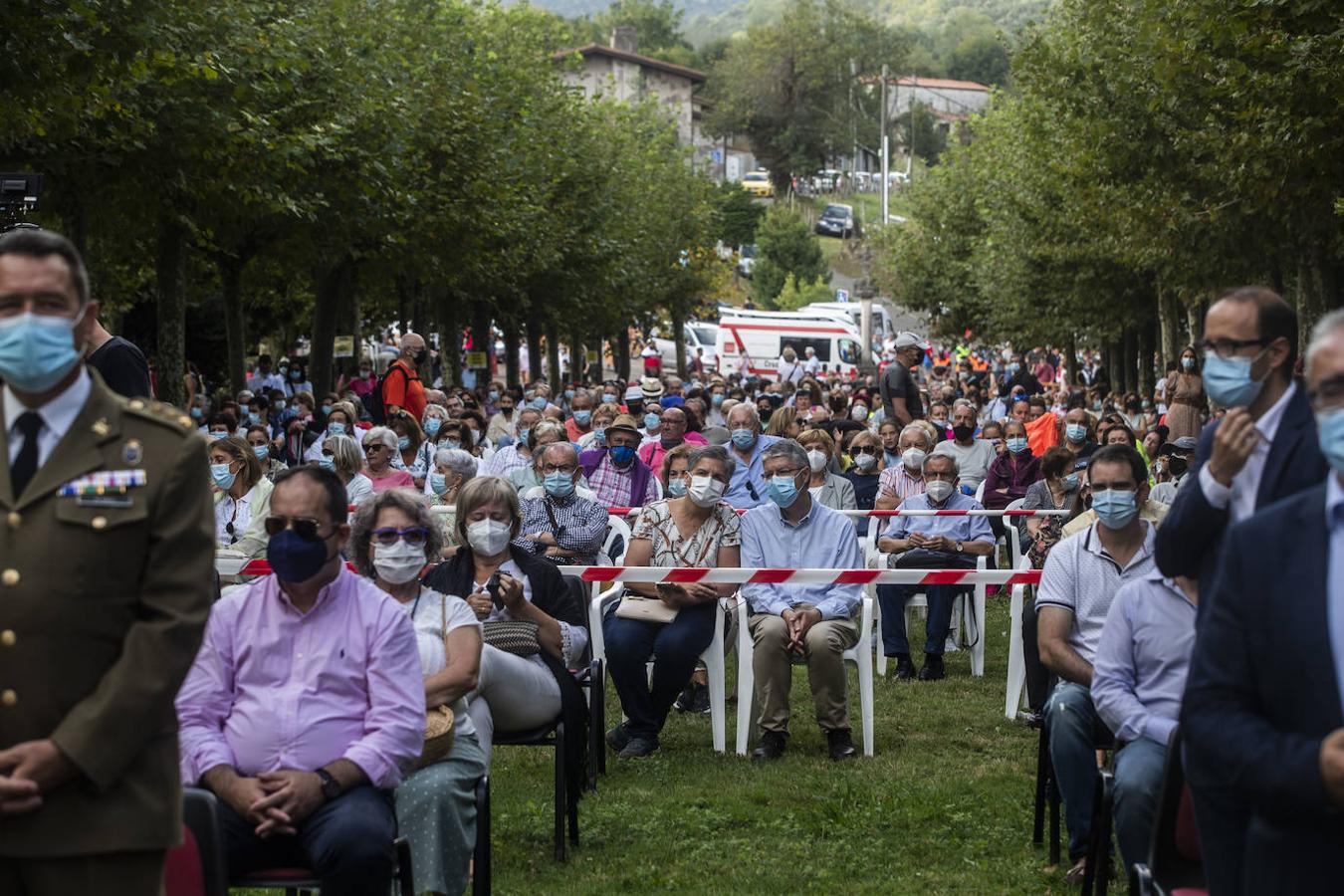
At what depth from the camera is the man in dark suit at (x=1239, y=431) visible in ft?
15.8

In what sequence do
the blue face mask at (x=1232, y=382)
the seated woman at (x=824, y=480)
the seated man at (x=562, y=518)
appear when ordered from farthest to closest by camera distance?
1. the seated woman at (x=824, y=480)
2. the seated man at (x=562, y=518)
3. the blue face mask at (x=1232, y=382)

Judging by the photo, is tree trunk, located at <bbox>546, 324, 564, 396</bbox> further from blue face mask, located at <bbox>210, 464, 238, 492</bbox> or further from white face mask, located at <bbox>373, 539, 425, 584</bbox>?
white face mask, located at <bbox>373, 539, 425, 584</bbox>

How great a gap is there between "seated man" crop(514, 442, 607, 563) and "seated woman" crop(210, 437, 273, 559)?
173 centimetres

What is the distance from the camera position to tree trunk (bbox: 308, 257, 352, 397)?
36.2 meters

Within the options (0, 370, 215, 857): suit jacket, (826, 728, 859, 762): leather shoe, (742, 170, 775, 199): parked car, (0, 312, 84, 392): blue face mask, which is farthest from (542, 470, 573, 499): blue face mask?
(742, 170, 775, 199): parked car

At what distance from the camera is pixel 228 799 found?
19.5 feet

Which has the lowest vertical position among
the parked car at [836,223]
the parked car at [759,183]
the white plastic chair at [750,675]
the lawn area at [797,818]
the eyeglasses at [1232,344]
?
the lawn area at [797,818]

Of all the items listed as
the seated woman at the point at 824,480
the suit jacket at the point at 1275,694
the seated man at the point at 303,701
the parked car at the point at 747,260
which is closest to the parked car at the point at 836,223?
the parked car at the point at 747,260

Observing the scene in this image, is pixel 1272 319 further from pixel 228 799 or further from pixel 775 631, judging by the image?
pixel 775 631

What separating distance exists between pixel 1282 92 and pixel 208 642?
53.0 ft

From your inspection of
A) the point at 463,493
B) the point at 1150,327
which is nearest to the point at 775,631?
the point at 463,493

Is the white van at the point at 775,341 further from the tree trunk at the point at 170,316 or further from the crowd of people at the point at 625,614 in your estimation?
the crowd of people at the point at 625,614

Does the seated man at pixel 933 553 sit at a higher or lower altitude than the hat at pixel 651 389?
lower

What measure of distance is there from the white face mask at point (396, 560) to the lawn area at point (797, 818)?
1490mm
